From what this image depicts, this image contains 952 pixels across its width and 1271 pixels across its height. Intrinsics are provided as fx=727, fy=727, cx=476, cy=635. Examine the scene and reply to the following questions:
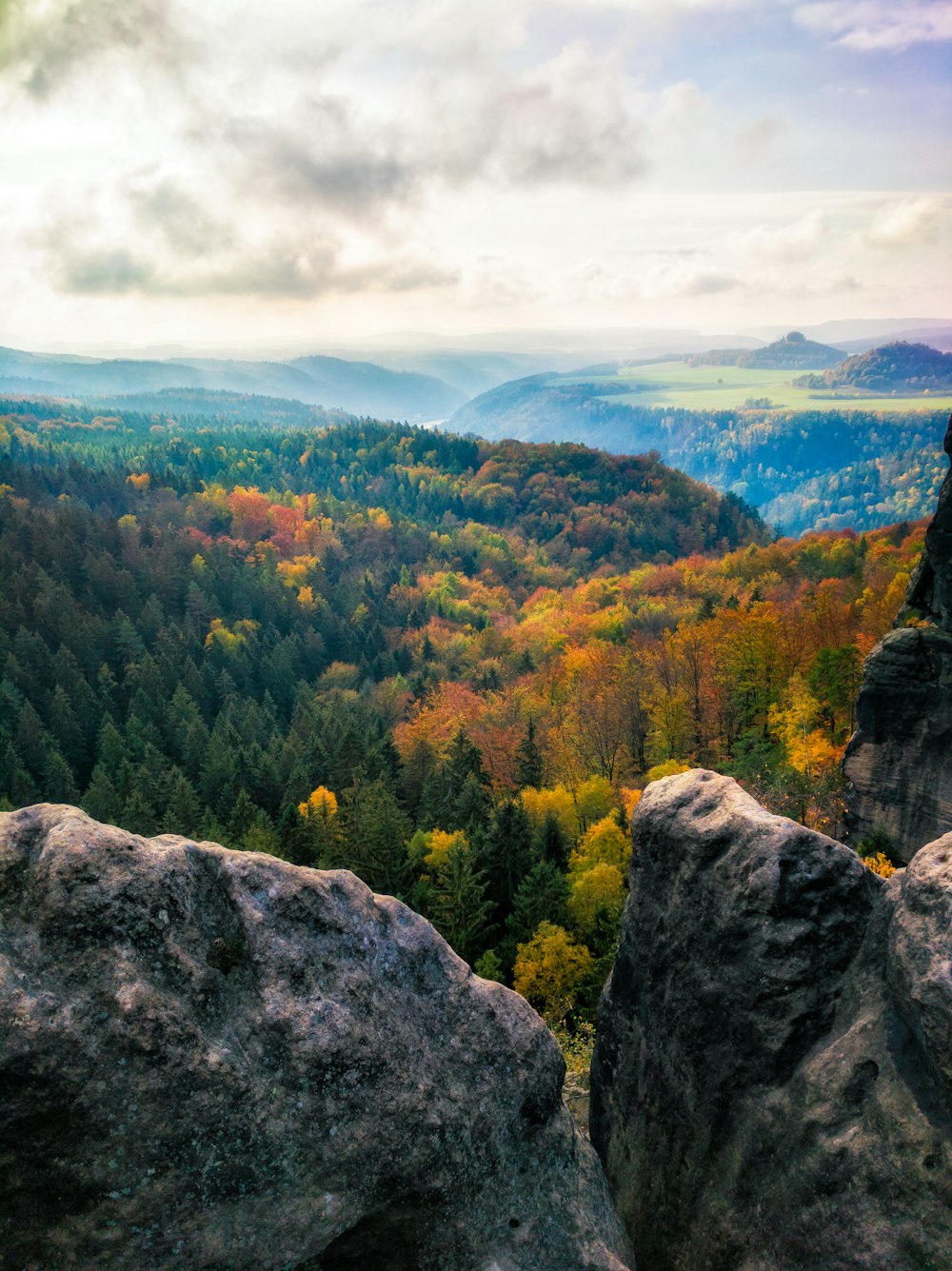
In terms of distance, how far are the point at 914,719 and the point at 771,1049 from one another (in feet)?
66.4

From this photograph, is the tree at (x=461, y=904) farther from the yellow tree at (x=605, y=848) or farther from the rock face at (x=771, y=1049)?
the rock face at (x=771, y=1049)

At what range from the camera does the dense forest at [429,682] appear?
41.2 meters

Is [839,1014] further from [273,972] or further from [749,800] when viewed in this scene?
[273,972]

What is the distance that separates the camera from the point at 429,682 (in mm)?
99500

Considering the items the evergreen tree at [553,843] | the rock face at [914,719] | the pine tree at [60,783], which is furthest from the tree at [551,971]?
the pine tree at [60,783]

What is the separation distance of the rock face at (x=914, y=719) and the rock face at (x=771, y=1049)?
1735 cm

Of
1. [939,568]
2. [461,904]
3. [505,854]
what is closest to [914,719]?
[939,568]

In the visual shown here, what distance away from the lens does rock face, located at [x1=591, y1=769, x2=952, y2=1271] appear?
9938 mm

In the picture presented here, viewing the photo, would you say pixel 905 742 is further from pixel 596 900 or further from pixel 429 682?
pixel 429 682

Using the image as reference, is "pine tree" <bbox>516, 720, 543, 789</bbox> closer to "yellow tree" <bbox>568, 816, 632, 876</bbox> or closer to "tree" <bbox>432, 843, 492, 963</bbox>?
"yellow tree" <bbox>568, 816, 632, 876</bbox>

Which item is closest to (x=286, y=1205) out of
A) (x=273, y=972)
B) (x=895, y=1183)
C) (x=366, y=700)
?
(x=273, y=972)

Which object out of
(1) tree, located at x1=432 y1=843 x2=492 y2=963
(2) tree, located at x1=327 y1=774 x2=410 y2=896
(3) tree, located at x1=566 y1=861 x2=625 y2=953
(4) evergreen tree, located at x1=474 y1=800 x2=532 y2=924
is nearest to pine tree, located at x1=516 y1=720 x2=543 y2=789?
(4) evergreen tree, located at x1=474 y1=800 x2=532 y2=924

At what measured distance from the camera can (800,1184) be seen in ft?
36.2

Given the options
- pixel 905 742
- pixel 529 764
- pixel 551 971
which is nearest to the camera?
pixel 905 742
